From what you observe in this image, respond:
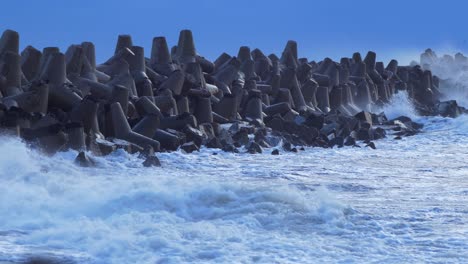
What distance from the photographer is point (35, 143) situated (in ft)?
33.4

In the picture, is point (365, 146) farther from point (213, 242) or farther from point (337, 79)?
point (213, 242)

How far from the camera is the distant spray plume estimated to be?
82.7 ft

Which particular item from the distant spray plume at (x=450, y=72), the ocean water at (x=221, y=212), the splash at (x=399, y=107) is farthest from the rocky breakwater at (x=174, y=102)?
the distant spray plume at (x=450, y=72)

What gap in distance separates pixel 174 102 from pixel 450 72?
16946 millimetres

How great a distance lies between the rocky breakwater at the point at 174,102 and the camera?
36.8ft

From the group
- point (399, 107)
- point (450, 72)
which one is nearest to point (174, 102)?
point (399, 107)

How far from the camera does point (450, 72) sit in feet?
93.9

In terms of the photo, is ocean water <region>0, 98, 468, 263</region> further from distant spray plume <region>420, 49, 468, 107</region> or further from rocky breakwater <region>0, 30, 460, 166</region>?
distant spray plume <region>420, 49, 468, 107</region>

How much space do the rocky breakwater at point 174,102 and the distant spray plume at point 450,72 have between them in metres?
5.38

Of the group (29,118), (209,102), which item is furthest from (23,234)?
(209,102)

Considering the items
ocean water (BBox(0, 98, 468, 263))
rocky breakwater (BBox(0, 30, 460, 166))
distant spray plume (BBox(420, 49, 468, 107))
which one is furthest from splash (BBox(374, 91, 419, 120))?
ocean water (BBox(0, 98, 468, 263))

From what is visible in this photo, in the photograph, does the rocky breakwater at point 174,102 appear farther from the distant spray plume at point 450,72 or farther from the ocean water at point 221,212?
the distant spray plume at point 450,72

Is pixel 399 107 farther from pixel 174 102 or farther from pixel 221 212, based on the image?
pixel 221 212

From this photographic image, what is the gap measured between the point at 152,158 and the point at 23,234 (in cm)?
395
